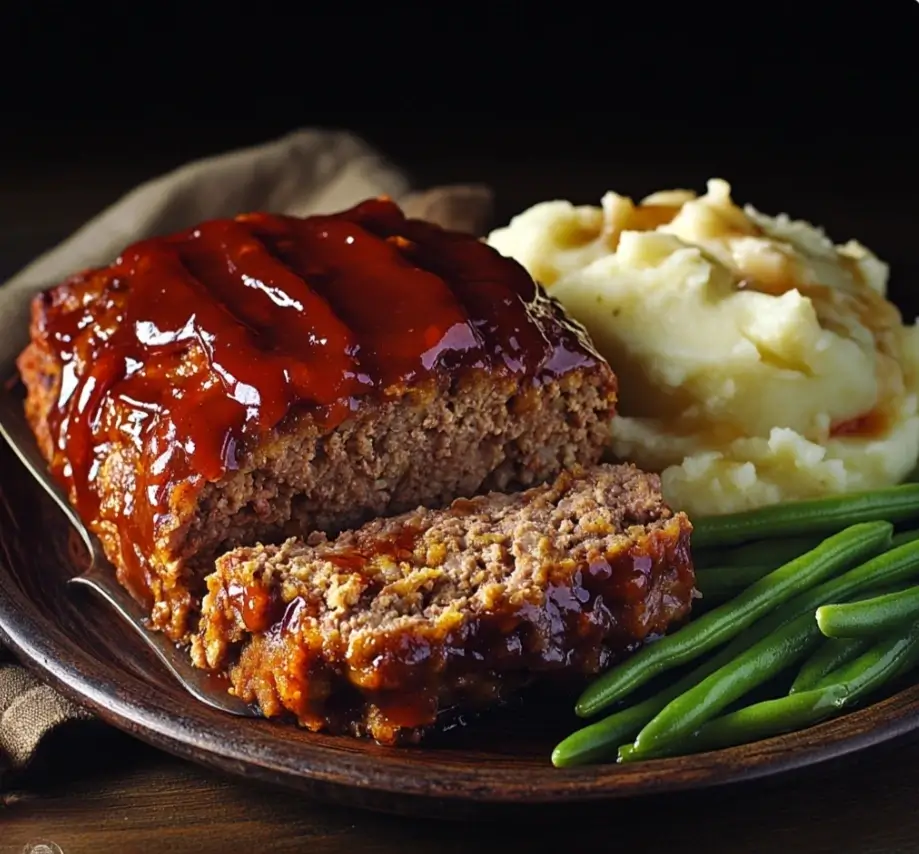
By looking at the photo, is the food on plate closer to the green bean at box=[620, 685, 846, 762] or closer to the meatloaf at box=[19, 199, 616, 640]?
the green bean at box=[620, 685, 846, 762]

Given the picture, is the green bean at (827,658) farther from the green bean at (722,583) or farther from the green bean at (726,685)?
the green bean at (722,583)

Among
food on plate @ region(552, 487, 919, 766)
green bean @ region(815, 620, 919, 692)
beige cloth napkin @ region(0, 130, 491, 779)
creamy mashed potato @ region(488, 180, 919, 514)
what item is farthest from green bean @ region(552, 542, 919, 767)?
beige cloth napkin @ region(0, 130, 491, 779)

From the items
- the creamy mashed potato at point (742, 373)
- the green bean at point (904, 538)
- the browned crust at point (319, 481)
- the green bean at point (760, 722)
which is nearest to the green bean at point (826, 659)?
the green bean at point (760, 722)

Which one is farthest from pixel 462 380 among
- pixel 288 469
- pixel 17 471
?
pixel 17 471

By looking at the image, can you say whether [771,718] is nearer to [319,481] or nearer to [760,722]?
[760,722]

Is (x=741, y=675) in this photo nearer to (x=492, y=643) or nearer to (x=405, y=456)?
(x=492, y=643)
